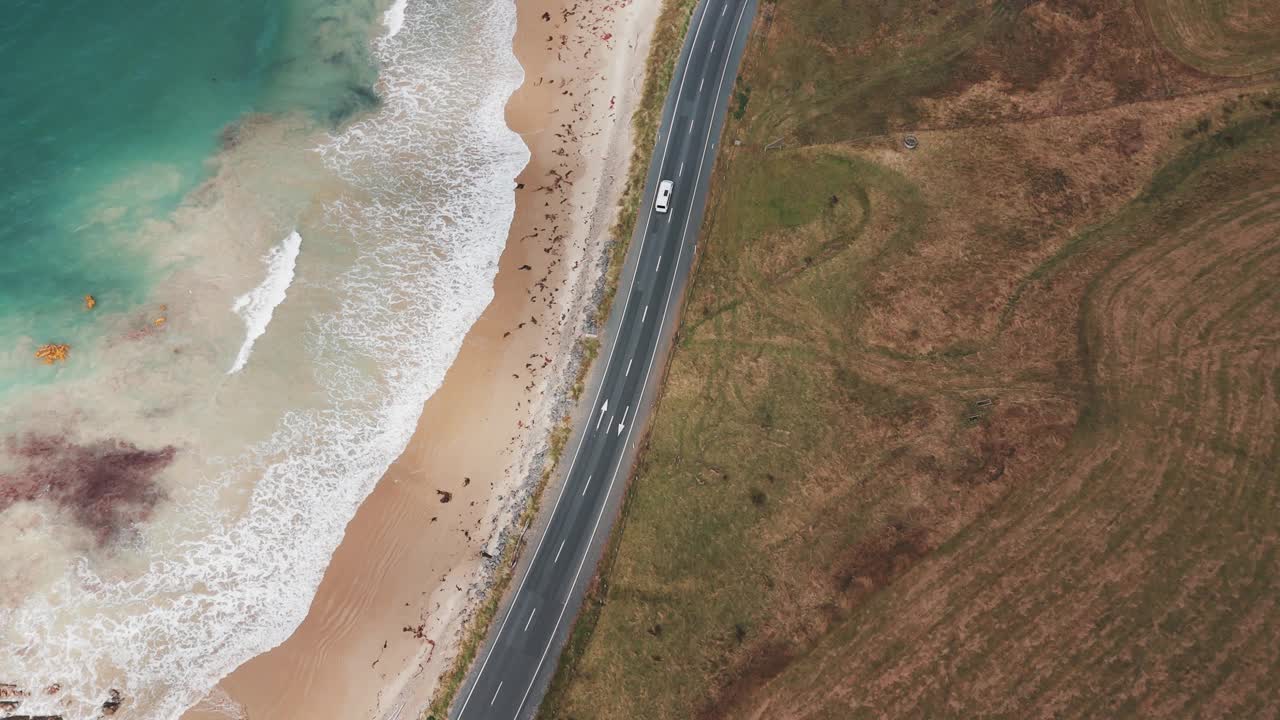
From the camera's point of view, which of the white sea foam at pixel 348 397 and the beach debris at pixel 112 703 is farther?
the white sea foam at pixel 348 397

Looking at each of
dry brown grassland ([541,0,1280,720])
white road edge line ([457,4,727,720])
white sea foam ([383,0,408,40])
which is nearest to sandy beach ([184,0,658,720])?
white road edge line ([457,4,727,720])

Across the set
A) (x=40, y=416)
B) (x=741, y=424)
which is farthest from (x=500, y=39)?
(x=40, y=416)

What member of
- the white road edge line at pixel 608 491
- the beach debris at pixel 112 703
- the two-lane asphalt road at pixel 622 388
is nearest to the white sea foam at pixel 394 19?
the two-lane asphalt road at pixel 622 388

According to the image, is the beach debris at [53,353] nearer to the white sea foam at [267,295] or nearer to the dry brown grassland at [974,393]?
the white sea foam at [267,295]

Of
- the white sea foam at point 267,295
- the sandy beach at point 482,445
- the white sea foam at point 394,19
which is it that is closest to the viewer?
the sandy beach at point 482,445

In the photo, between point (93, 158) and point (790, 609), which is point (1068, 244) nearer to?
point (790, 609)

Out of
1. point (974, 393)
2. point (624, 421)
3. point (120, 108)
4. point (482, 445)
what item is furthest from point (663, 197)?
point (120, 108)
